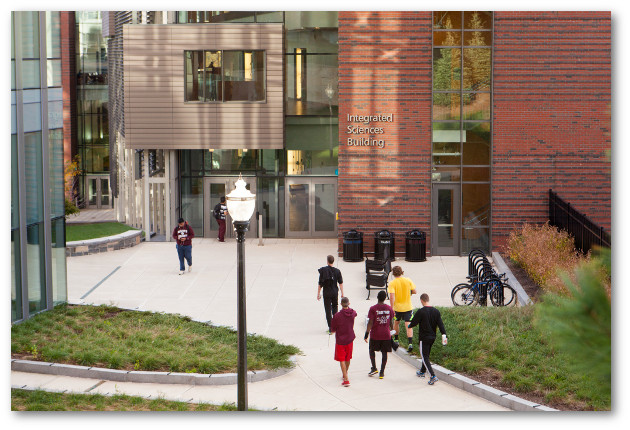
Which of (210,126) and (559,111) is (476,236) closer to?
(559,111)

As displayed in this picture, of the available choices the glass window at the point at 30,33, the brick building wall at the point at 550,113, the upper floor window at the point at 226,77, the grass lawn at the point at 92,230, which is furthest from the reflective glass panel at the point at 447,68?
the glass window at the point at 30,33

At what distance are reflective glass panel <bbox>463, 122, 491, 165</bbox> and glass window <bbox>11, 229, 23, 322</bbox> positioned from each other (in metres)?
13.4

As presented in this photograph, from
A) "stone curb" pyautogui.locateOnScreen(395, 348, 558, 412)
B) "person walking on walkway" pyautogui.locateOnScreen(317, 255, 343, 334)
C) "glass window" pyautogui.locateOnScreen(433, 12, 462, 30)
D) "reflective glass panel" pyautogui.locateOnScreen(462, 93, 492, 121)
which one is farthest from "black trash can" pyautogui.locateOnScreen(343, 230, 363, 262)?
"stone curb" pyautogui.locateOnScreen(395, 348, 558, 412)

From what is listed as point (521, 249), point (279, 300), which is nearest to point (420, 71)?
point (521, 249)

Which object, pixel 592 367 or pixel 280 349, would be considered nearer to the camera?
A: pixel 592 367

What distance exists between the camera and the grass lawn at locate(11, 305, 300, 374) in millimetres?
15242

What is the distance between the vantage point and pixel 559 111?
84.6 feet

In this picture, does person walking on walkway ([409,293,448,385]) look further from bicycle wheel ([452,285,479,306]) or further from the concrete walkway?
bicycle wheel ([452,285,479,306])

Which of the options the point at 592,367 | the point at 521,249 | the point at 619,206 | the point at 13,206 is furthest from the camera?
the point at 521,249

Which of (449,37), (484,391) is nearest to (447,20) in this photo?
(449,37)

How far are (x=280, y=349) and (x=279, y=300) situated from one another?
5.05m

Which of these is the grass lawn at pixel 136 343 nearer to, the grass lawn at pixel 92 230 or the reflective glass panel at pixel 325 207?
the grass lawn at pixel 92 230

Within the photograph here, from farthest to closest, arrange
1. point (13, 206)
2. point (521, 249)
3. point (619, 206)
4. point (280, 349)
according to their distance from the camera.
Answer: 1. point (521, 249)
2. point (13, 206)
3. point (280, 349)
4. point (619, 206)

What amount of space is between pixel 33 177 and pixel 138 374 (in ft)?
17.5
